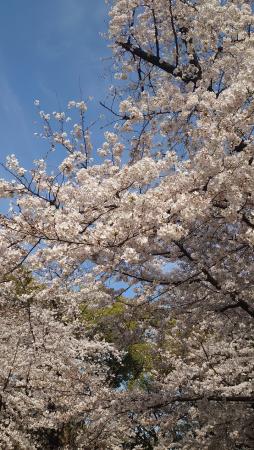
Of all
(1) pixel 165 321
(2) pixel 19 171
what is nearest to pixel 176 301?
(1) pixel 165 321

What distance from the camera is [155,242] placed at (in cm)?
632

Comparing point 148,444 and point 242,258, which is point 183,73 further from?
point 148,444

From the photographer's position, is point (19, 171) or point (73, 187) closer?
point (19, 171)

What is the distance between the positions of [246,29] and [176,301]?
6.06m

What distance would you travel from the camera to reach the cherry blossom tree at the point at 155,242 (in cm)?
511

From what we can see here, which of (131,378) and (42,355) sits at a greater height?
(131,378)

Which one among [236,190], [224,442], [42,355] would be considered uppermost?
[236,190]

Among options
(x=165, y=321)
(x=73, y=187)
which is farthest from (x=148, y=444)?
(x=73, y=187)

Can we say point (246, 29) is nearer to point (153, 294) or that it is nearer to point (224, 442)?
point (153, 294)

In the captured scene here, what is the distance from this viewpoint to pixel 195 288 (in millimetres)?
7605

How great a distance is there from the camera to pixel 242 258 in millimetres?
7672

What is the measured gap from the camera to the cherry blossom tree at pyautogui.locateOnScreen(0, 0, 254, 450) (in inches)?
201

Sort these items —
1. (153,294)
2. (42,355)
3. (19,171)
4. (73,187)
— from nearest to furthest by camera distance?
1. (19,171)
2. (73,187)
3. (153,294)
4. (42,355)

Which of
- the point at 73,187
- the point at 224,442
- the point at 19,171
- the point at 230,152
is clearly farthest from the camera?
the point at 224,442
